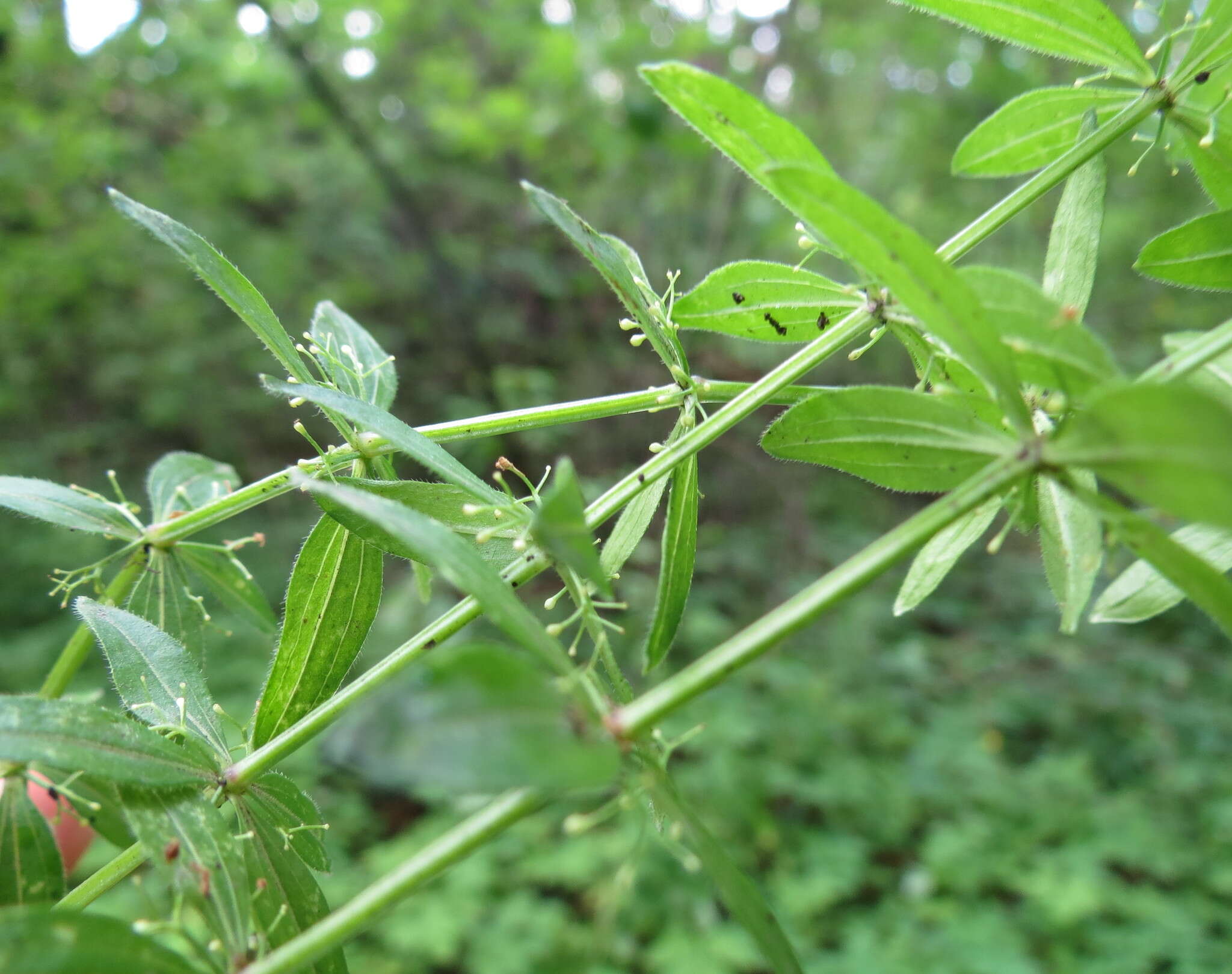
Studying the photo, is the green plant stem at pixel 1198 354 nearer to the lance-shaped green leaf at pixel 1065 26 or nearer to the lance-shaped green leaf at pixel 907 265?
the lance-shaped green leaf at pixel 907 265

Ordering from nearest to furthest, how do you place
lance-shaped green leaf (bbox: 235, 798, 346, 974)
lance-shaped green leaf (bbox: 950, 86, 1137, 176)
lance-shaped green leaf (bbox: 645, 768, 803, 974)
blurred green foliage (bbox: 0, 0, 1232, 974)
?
lance-shaped green leaf (bbox: 645, 768, 803, 974) → lance-shaped green leaf (bbox: 235, 798, 346, 974) → lance-shaped green leaf (bbox: 950, 86, 1137, 176) → blurred green foliage (bbox: 0, 0, 1232, 974)

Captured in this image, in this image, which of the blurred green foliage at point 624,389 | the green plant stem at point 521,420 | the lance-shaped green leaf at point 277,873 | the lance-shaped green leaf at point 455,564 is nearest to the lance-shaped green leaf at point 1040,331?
the green plant stem at point 521,420

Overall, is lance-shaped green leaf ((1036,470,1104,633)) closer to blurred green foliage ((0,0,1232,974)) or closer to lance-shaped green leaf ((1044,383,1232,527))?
lance-shaped green leaf ((1044,383,1232,527))

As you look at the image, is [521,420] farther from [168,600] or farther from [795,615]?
[168,600]

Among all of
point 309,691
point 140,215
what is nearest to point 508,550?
point 309,691

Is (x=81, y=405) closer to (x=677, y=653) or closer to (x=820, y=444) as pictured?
(x=677, y=653)

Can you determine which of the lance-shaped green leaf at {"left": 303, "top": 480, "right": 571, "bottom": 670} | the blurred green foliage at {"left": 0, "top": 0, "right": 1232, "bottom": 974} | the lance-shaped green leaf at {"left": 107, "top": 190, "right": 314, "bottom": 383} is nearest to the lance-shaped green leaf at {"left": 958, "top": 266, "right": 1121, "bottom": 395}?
the lance-shaped green leaf at {"left": 303, "top": 480, "right": 571, "bottom": 670}
